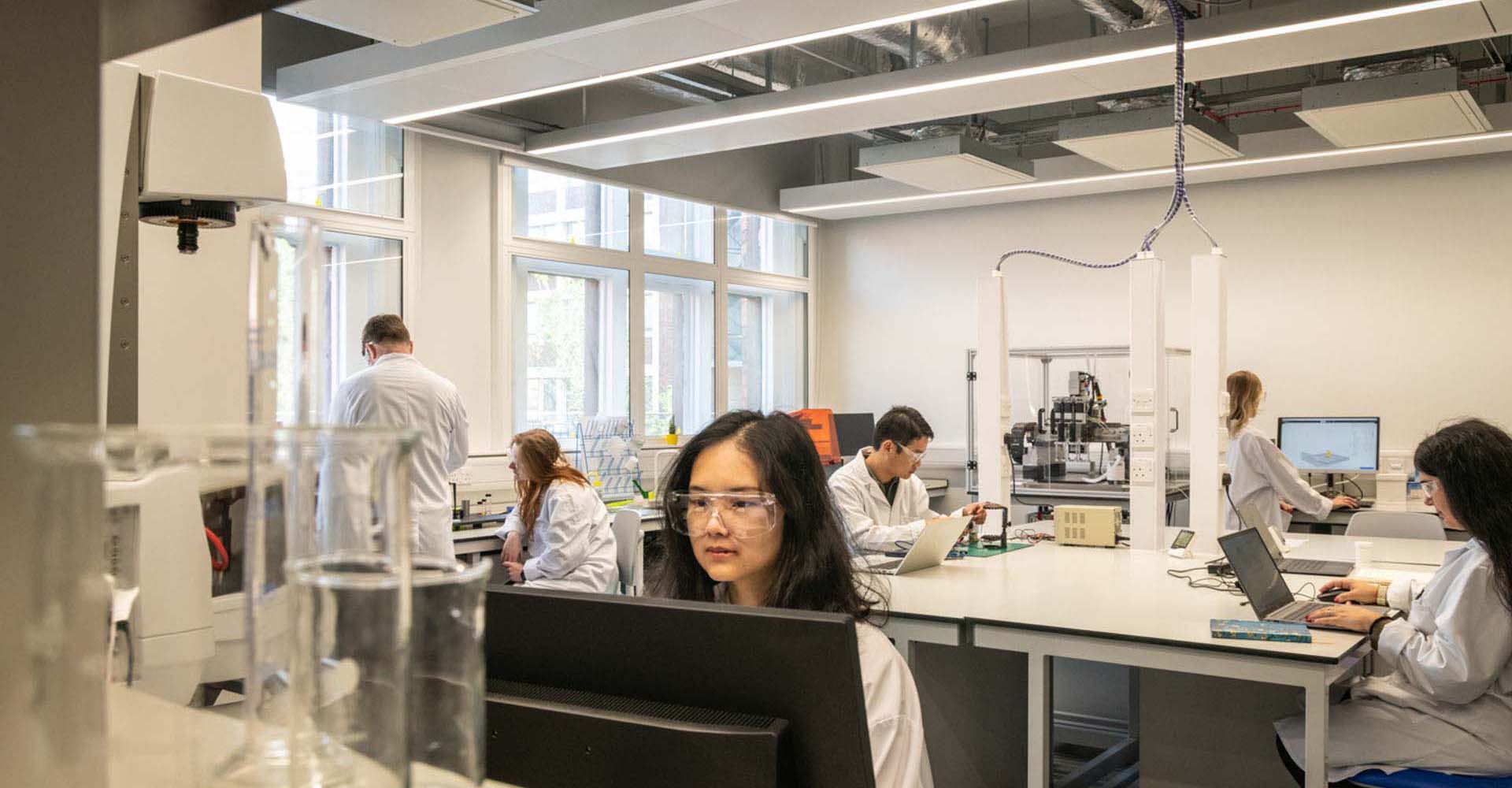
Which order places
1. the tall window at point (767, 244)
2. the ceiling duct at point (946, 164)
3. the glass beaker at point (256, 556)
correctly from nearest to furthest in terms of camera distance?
the glass beaker at point (256, 556) < the ceiling duct at point (946, 164) < the tall window at point (767, 244)

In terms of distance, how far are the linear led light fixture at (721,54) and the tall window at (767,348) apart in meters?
3.28

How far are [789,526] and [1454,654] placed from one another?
64.7 inches

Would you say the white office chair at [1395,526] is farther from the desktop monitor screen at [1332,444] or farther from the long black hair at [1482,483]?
the long black hair at [1482,483]

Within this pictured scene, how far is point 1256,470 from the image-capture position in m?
5.07

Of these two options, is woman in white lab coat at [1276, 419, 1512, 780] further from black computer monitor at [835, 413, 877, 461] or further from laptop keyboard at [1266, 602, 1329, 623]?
black computer monitor at [835, 413, 877, 461]

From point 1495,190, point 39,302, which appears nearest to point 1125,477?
point 1495,190

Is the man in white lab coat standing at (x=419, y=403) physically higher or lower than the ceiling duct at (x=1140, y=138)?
lower

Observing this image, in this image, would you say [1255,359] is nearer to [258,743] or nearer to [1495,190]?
[1495,190]

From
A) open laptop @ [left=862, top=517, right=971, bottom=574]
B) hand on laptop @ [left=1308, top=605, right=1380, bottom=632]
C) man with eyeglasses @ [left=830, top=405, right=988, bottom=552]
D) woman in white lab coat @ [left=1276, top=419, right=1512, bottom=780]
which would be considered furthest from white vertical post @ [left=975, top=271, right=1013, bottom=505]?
woman in white lab coat @ [left=1276, top=419, right=1512, bottom=780]

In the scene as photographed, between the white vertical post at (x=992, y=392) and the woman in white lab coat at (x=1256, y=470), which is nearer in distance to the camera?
the white vertical post at (x=992, y=392)

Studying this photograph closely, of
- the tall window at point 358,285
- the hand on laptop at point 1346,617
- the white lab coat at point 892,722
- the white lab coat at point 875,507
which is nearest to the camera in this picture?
the white lab coat at point 892,722

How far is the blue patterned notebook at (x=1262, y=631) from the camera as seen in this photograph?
2604mm

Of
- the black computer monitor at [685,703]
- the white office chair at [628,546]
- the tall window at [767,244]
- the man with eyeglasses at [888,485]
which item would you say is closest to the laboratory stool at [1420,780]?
the man with eyeglasses at [888,485]

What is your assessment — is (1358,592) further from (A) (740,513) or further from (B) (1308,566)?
(A) (740,513)
